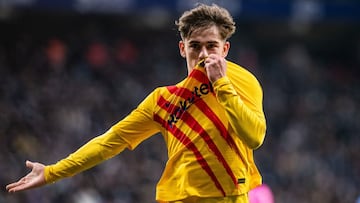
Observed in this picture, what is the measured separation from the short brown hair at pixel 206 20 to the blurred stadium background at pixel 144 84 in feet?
27.4

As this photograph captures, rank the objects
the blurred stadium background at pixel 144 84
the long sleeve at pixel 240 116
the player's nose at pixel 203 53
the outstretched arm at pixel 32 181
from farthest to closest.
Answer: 1. the blurred stadium background at pixel 144 84
2. the outstretched arm at pixel 32 181
3. the player's nose at pixel 203 53
4. the long sleeve at pixel 240 116

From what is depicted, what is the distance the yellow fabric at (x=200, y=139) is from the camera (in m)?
4.91

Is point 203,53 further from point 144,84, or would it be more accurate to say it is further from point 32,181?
point 144,84

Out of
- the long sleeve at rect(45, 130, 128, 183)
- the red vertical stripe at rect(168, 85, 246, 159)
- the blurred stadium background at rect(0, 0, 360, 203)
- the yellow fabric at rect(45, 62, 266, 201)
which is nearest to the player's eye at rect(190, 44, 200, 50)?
the yellow fabric at rect(45, 62, 266, 201)

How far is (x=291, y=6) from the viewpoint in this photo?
2098 cm

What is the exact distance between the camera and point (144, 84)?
19578 mm

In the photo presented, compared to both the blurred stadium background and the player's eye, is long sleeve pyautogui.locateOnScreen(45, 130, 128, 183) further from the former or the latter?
the blurred stadium background

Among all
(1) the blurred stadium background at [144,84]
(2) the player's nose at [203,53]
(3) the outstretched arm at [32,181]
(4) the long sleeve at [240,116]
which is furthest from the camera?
(1) the blurred stadium background at [144,84]

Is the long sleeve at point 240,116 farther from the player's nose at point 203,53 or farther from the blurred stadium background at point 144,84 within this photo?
the blurred stadium background at point 144,84

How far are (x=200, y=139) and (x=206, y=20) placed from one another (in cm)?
65

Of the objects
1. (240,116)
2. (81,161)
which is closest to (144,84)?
(81,161)

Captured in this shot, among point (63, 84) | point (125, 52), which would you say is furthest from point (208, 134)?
point (125, 52)

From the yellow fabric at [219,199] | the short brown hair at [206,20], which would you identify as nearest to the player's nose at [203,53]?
the short brown hair at [206,20]

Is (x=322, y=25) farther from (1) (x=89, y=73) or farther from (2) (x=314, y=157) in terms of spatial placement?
(1) (x=89, y=73)
